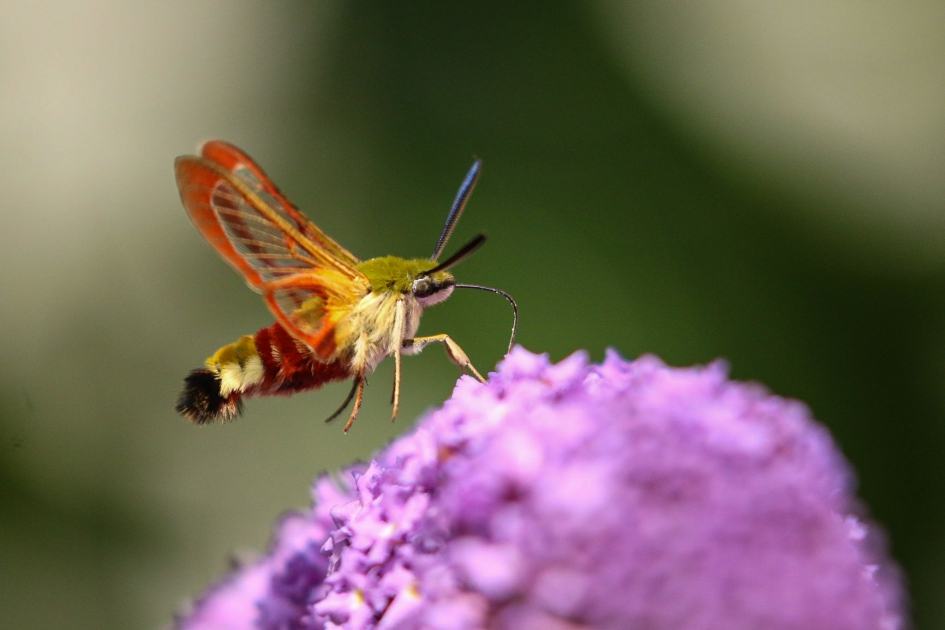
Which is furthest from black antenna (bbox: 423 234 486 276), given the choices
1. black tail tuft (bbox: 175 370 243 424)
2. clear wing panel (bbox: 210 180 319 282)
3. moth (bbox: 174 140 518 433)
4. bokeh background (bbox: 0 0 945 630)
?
bokeh background (bbox: 0 0 945 630)

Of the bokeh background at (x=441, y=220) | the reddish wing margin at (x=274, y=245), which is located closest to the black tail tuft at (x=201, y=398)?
the reddish wing margin at (x=274, y=245)

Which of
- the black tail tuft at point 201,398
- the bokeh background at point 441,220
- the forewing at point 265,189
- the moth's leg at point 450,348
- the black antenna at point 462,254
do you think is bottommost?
the black tail tuft at point 201,398

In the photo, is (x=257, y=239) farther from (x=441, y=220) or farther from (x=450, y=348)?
(x=441, y=220)

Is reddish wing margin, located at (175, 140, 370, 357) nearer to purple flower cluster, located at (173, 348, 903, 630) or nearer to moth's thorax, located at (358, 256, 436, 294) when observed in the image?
moth's thorax, located at (358, 256, 436, 294)

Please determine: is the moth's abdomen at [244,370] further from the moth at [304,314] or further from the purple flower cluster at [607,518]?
the purple flower cluster at [607,518]

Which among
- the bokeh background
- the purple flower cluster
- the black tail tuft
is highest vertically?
the bokeh background

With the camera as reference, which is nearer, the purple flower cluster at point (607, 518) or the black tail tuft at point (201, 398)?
the purple flower cluster at point (607, 518)

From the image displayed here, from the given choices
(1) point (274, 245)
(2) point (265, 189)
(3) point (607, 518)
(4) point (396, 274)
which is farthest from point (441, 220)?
(3) point (607, 518)

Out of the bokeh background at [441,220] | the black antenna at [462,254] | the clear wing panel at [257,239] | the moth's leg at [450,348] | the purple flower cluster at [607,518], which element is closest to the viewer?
the purple flower cluster at [607,518]
